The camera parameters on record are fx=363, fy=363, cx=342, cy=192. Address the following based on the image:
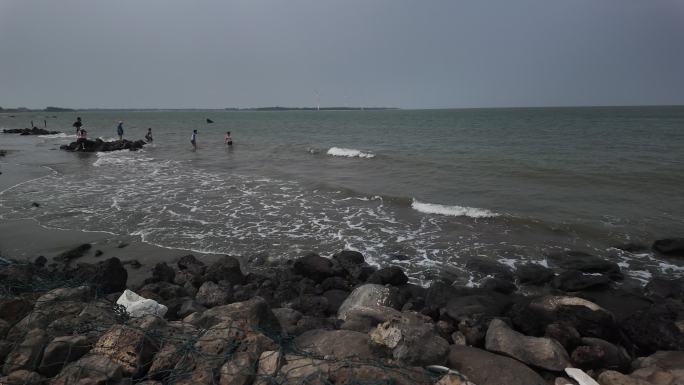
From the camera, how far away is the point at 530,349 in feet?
16.1

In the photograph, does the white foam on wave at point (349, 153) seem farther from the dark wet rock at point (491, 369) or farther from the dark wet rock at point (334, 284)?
the dark wet rock at point (491, 369)

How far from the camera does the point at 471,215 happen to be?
12.8 meters

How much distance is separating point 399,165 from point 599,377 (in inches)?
769

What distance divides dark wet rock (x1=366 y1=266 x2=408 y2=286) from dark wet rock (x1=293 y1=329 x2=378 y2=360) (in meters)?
3.47

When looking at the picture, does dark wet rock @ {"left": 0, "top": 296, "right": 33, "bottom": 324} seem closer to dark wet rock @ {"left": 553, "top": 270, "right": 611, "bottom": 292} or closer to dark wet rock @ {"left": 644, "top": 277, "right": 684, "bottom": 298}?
dark wet rock @ {"left": 553, "top": 270, "right": 611, "bottom": 292}

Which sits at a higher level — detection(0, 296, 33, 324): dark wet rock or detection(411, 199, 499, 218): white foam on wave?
detection(0, 296, 33, 324): dark wet rock

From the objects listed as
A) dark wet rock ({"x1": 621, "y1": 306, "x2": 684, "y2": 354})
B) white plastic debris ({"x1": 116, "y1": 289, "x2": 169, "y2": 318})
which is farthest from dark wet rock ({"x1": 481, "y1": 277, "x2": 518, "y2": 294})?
white plastic debris ({"x1": 116, "y1": 289, "x2": 169, "y2": 318})

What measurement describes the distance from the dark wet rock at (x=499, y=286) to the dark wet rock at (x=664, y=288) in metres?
2.79

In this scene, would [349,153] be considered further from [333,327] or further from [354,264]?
[333,327]

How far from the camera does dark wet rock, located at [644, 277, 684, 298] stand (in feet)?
25.1

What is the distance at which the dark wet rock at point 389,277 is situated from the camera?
321 inches

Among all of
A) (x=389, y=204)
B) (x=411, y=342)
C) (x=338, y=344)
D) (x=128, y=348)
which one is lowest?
(x=389, y=204)

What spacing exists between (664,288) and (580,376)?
521 cm

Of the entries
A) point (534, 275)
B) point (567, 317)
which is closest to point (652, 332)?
point (567, 317)
